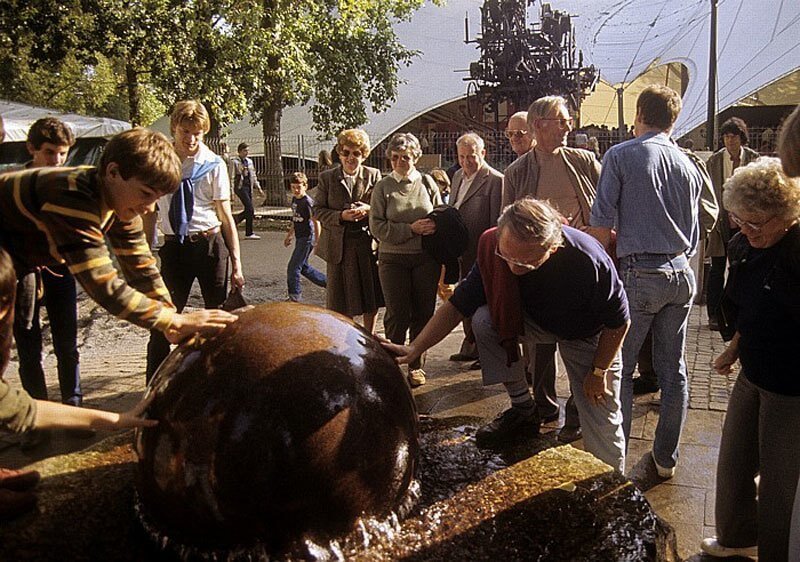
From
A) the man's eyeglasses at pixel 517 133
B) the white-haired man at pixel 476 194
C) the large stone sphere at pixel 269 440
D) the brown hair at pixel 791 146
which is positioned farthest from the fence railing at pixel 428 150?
the brown hair at pixel 791 146

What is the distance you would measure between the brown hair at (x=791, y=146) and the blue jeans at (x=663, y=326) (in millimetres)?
1892

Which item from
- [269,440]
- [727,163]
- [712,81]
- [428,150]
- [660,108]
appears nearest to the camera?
[269,440]

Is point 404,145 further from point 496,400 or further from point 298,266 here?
point 298,266

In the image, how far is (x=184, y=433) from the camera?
10.1 feet

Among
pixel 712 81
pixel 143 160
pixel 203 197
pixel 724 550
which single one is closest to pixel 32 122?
pixel 203 197

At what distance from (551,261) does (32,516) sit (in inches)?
110

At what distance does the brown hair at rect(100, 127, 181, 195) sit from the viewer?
127 inches

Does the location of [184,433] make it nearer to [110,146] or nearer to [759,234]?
[110,146]

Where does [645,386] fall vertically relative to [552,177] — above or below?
below

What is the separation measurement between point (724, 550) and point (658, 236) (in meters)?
1.72

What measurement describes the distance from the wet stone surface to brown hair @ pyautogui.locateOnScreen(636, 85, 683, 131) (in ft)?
6.59

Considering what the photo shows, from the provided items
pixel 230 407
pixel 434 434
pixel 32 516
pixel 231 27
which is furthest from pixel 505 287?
pixel 231 27

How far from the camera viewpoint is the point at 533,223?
357cm

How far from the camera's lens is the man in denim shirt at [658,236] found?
14.2ft
